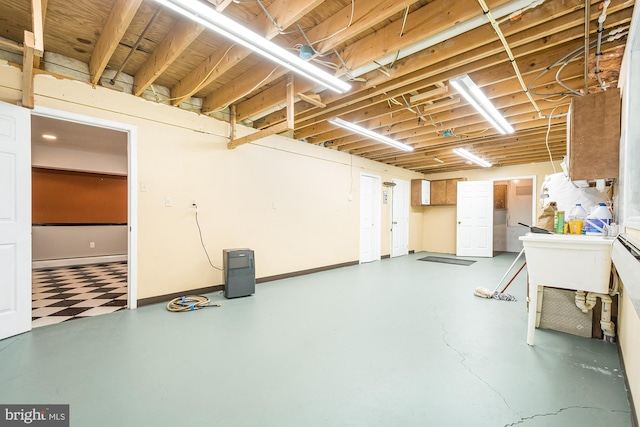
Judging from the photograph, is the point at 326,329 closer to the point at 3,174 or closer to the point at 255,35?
the point at 255,35

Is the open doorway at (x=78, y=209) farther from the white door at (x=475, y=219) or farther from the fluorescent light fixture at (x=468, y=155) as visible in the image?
the white door at (x=475, y=219)

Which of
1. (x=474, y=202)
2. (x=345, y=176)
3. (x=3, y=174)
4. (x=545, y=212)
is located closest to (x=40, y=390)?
(x=3, y=174)

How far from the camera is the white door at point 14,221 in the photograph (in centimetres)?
247

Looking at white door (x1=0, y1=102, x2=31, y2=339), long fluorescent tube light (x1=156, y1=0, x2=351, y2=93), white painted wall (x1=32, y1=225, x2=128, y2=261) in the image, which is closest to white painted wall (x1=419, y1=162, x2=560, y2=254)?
long fluorescent tube light (x1=156, y1=0, x2=351, y2=93)

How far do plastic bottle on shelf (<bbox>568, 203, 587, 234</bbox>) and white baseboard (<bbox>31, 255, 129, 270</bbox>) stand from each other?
330 inches

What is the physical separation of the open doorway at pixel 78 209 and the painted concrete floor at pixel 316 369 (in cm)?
206

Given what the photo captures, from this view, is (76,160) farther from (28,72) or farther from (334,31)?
(334,31)

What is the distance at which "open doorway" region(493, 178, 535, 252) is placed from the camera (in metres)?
8.55

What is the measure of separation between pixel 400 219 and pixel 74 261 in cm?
799

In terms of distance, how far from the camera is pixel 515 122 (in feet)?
14.0

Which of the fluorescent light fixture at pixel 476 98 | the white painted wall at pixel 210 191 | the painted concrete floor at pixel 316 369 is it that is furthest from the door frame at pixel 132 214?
the fluorescent light fixture at pixel 476 98

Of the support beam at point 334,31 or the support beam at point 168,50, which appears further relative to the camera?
the support beam at point 168,50

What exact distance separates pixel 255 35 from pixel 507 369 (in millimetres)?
3048

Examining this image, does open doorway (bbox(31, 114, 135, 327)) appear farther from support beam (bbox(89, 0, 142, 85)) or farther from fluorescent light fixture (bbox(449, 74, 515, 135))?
fluorescent light fixture (bbox(449, 74, 515, 135))
